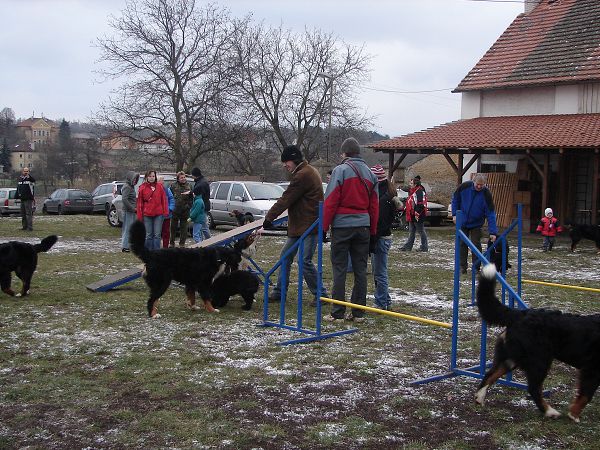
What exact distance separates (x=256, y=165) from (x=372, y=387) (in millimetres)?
41657

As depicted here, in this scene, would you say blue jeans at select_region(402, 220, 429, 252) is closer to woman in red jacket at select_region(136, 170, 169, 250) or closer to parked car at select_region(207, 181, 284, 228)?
parked car at select_region(207, 181, 284, 228)

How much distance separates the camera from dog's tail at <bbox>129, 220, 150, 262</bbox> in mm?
7617

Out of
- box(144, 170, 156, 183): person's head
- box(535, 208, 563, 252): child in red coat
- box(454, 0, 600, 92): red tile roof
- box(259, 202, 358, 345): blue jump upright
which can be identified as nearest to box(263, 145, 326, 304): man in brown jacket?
box(259, 202, 358, 345): blue jump upright

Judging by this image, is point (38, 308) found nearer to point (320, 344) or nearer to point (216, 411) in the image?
point (320, 344)

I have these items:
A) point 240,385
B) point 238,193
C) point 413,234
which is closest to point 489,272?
point 240,385

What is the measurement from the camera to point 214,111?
1340 inches

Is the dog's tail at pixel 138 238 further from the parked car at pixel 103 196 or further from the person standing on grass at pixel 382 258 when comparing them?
the parked car at pixel 103 196

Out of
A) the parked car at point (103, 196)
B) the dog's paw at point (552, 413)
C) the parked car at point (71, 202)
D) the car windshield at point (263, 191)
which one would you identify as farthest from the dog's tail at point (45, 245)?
the parked car at point (71, 202)

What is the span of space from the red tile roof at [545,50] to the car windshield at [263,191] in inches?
356

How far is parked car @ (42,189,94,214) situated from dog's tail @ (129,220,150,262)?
81.5 ft

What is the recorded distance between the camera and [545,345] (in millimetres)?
4555

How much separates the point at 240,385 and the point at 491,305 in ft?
6.64

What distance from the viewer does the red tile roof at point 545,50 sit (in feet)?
72.9

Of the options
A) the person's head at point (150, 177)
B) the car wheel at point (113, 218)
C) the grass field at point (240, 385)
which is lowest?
the grass field at point (240, 385)
